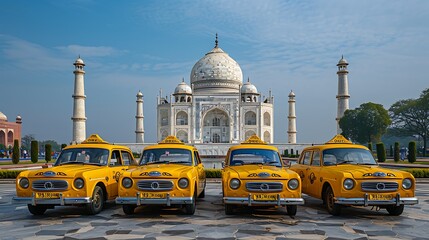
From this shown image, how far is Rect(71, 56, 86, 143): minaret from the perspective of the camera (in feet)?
149

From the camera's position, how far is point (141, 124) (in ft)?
182

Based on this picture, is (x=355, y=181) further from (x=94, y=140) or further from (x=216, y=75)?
(x=216, y=75)

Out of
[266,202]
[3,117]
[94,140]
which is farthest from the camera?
[3,117]

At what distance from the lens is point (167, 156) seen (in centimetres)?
870

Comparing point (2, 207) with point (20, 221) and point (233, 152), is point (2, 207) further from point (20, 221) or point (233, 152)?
point (233, 152)

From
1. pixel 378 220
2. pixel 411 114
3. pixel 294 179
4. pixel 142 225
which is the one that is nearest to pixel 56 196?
pixel 142 225

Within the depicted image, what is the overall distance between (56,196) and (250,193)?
11.7ft

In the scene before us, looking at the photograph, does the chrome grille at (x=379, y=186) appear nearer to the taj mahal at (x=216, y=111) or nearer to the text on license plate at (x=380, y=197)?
the text on license plate at (x=380, y=197)

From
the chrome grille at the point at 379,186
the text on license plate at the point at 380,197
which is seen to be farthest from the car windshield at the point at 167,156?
the text on license plate at the point at 380,197

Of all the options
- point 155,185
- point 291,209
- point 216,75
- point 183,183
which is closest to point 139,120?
point 216,75

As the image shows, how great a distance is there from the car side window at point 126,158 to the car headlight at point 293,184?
13.6 ft

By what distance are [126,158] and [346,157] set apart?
5.12 meters

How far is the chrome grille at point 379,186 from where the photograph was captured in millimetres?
7371

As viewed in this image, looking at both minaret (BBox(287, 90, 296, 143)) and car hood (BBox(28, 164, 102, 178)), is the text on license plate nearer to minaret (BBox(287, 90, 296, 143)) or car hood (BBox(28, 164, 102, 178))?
car hood (BBox(28, 164, 102, 178))
